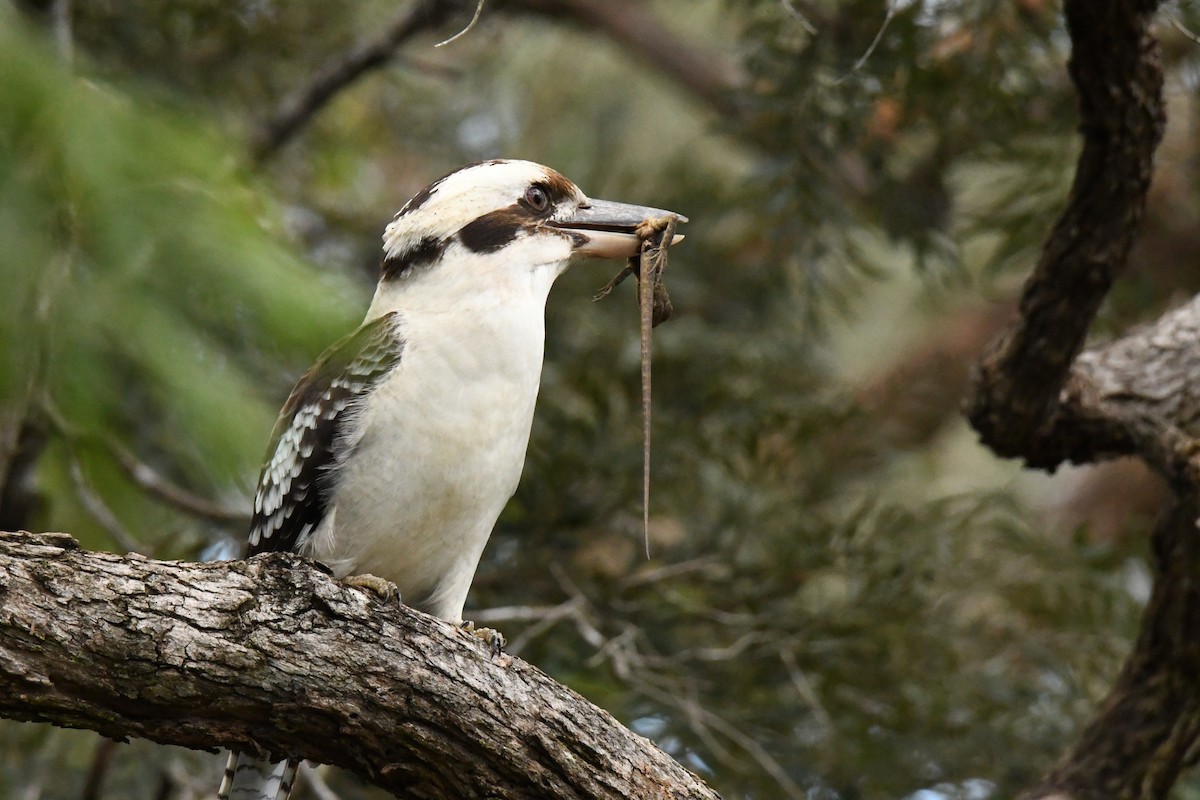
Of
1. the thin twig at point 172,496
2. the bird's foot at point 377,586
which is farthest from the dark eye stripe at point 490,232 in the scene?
the thin twig at point 172,496

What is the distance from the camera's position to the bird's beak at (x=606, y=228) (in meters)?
3.38

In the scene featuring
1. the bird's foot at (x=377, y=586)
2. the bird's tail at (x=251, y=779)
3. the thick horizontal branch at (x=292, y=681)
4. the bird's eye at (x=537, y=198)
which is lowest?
the thick horizontal branch at (x=292, y=681)

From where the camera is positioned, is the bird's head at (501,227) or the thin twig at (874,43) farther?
the bird's head at (501,227)

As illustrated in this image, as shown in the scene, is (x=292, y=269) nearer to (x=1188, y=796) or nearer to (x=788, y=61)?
(x=788, y=61)

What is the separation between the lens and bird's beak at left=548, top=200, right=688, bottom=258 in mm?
3385

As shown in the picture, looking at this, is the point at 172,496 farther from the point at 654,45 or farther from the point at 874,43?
the point at 654,45

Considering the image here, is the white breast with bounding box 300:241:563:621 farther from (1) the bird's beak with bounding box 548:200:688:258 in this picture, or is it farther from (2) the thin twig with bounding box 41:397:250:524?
(2) the thin twig with bounding box 41:397:250:524

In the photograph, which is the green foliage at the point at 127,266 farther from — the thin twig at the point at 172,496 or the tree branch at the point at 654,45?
the tree branch at the point at 654,45

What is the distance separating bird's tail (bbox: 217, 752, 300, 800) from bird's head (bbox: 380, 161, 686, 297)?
3.90 ft

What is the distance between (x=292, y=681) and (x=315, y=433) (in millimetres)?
927

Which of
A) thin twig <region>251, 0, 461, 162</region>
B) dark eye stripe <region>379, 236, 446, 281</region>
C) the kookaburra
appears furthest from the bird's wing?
thin twig <region>251, 0, 461, 162</region>

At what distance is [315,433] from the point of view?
3.23 m

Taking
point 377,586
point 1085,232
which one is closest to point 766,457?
point 1085,232

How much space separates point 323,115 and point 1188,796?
4.77 metres
